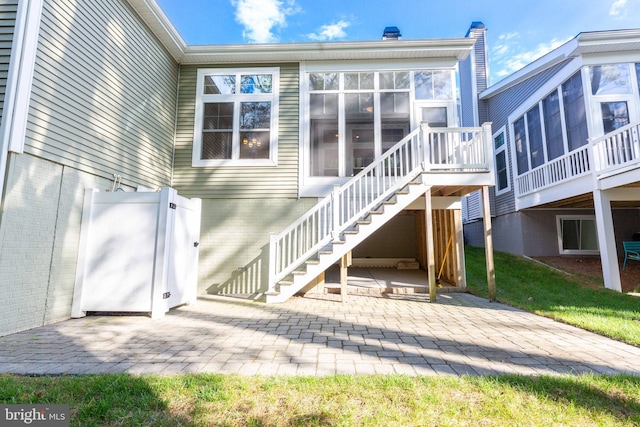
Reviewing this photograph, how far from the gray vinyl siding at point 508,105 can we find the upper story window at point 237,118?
8.41m

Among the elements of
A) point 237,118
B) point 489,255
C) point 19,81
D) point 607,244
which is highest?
point 237,118

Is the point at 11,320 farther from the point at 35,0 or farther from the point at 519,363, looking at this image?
the point at 519,363

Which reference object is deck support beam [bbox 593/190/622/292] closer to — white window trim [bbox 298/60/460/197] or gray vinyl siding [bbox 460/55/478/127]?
white window trim [bbox 298/60/460/197]

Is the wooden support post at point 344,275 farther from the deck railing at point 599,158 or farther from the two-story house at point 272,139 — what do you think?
the deck railing at point 599,158

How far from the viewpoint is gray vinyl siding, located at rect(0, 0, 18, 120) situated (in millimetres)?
3461

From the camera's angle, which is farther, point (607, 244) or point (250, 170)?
point (250, 170)

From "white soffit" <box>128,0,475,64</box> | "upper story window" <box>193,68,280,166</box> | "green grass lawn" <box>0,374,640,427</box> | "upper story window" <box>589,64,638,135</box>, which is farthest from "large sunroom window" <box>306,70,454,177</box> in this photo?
"green grass lawn" <box>0,374,640,427</box>

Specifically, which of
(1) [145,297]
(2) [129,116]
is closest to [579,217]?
(1) [145,297]

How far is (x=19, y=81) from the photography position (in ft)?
11.4

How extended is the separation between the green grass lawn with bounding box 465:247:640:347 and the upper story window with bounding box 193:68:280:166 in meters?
5.70

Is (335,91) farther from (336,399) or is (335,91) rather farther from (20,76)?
(336,399)

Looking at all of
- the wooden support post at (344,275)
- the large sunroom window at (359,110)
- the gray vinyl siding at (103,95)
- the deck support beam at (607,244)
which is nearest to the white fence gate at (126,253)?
the gray vinyl siding at (103,95)

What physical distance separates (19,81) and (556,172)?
36.1 feet

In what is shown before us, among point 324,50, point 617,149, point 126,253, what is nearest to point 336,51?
point 324,50
